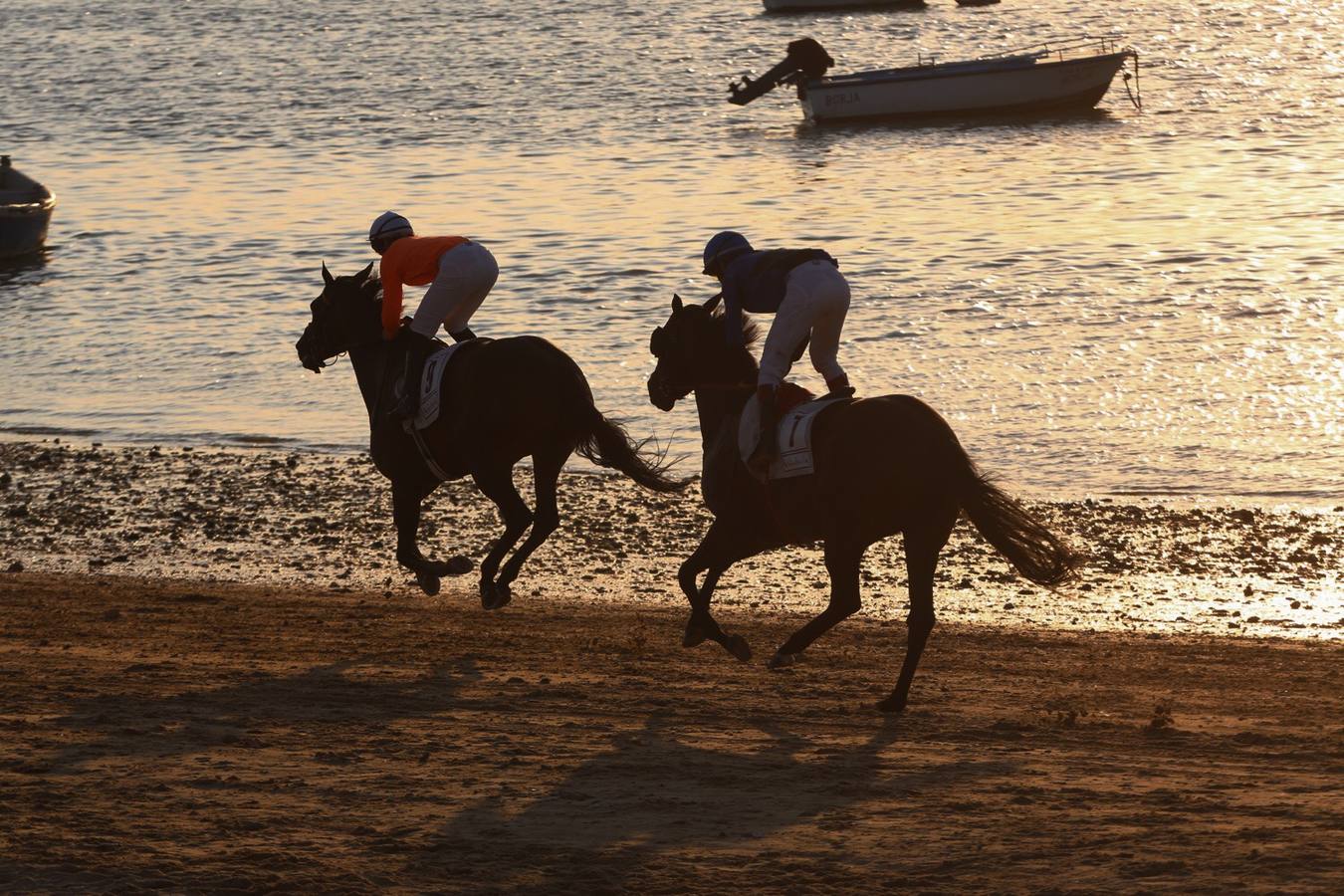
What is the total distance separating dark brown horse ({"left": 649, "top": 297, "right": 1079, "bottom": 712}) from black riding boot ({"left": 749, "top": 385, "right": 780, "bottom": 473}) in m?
0.16

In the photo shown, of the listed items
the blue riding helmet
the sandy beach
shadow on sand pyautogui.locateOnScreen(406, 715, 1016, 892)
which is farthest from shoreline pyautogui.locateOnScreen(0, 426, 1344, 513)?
shadow on sand pyautogui.locateOnScreen(406, 715, 1016, 892)

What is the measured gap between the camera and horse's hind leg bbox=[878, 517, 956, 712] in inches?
349

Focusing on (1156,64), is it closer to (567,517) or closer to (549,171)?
(549,171)

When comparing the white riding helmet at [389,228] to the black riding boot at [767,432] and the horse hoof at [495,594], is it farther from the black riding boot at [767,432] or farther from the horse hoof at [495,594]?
the black riding boot at [767,432]

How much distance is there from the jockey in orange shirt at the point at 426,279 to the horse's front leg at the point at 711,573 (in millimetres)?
2459

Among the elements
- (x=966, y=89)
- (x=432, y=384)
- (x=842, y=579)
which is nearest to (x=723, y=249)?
(x=842, y=579)

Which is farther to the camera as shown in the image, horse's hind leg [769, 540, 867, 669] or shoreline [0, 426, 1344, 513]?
shoreline [0, 426, 1344, 513]

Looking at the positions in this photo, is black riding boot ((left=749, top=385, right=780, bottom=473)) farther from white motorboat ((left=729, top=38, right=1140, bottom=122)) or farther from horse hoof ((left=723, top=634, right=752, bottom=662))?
white motorboat ((left=729, top=38, right=1140, bottom=122))

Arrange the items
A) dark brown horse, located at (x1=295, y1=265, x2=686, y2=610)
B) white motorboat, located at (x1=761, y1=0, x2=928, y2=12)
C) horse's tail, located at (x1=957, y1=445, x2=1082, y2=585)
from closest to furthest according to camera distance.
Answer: horse's tail, located at (x1=957, y1=445, x2=1082, y2=585) < dark brown horse, located at (x1=295, y1=265, x2=686, y2=610) < white motorboat, located at (x1=761, y1=0, x2=928, y2=12)

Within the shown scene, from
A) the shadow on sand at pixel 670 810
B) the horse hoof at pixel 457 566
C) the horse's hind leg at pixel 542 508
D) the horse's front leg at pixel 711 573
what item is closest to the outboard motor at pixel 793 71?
the horse's hind leg at pixel 542 508

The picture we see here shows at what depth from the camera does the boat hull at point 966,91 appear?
154ft

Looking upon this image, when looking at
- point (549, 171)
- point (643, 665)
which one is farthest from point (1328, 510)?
point (549, 171)

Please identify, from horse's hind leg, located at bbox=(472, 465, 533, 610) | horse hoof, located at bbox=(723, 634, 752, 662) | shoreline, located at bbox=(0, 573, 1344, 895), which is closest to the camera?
shoreline, located at bbox=(0, 573, 1344, 895)

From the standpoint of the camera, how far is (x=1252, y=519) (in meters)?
13.9
